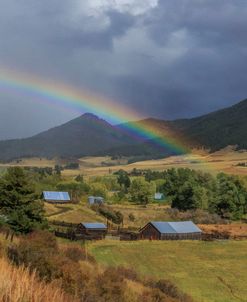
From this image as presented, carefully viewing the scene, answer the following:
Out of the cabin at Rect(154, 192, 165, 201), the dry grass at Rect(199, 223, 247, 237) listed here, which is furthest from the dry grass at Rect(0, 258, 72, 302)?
the cabin at Rect(154, 192, 165, 201)

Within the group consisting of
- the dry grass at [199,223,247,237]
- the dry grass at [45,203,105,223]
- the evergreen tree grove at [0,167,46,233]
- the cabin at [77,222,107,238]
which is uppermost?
the evergreen tree grove at [0,167,46,233]

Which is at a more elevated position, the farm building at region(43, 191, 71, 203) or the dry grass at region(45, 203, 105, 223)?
the farm building at region(43, 191, 71, 203)

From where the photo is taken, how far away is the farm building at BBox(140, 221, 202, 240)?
229 feet

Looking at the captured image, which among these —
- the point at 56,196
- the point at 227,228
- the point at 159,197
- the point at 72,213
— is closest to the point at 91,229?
the point at 72,213

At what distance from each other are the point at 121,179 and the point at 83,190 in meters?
37.1

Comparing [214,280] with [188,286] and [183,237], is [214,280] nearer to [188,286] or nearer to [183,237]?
[188,286]

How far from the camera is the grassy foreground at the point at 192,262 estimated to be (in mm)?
37875

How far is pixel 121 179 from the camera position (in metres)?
170

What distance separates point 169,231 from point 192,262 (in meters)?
20.0

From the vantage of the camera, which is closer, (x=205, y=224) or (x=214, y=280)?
(x=214, y=280)

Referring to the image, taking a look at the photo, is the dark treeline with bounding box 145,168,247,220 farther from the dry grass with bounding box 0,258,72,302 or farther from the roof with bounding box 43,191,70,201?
the dry grass with bounding box 0,258,72,302

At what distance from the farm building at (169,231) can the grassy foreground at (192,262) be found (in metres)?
3.78

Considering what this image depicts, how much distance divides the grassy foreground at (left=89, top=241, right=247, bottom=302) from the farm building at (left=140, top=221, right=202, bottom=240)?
378cm

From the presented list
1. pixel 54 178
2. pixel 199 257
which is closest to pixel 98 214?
pixel 199 257
